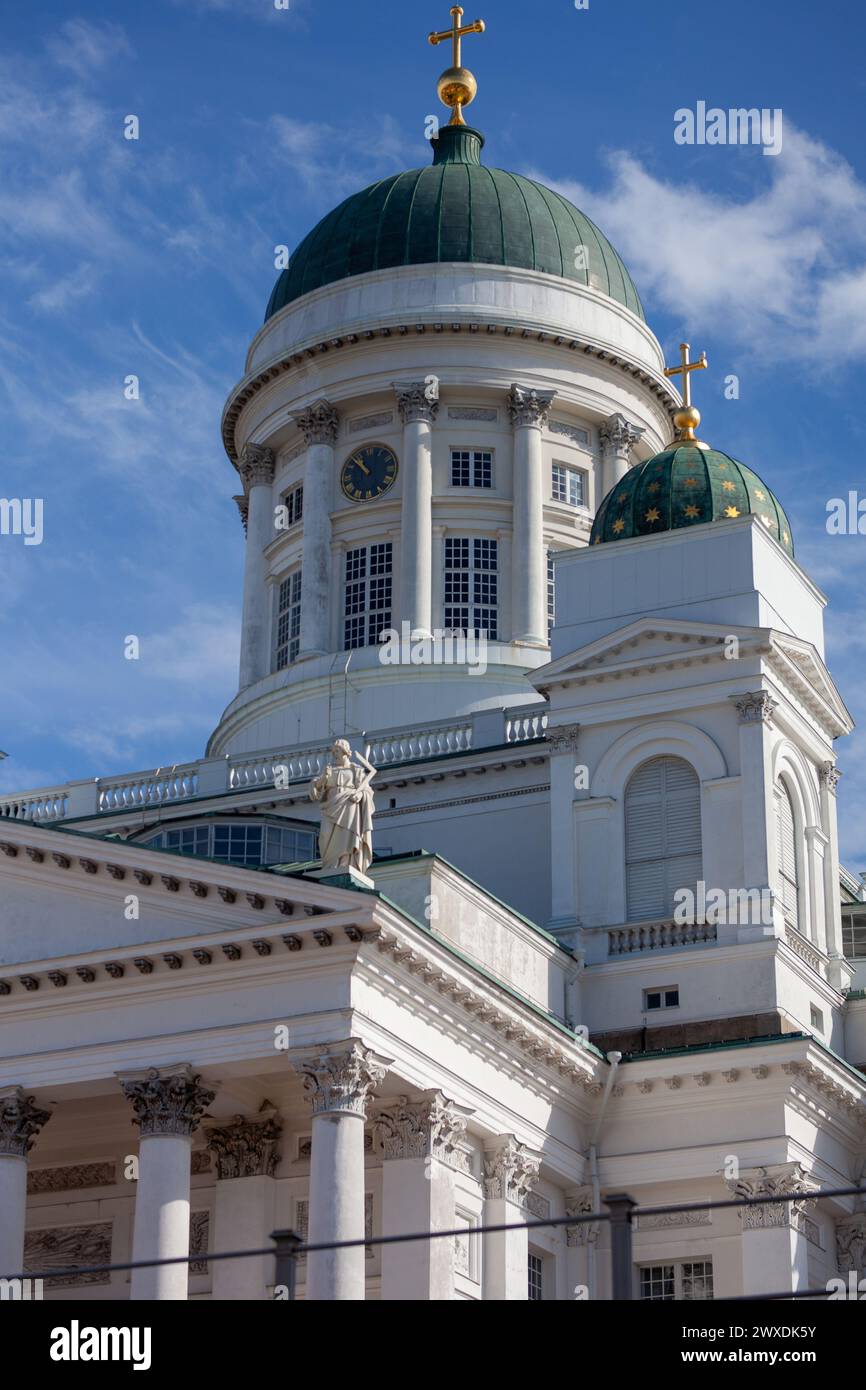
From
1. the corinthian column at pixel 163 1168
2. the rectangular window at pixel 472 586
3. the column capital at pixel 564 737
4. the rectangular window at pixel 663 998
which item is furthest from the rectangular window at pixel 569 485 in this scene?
the corinthian column at pixel 163 1168

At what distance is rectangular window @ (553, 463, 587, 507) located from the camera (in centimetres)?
5638

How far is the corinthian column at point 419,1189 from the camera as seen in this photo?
3431 cm

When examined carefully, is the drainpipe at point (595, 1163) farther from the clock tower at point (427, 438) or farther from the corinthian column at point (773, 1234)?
the clock tower at point (427, 438)

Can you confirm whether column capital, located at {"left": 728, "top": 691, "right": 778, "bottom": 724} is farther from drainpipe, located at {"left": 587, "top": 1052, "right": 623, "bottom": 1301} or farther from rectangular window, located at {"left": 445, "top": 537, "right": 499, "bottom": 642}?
rectangular window, located at {"left": 445, "top": 537, "right": 499, "bottom": 642}

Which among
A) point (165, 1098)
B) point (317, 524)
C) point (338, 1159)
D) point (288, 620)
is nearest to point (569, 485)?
point (317, 524)

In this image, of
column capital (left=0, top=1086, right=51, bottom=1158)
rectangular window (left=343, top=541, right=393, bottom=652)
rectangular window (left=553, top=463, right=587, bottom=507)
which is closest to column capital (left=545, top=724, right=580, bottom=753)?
rectangular window (left=343, top=541, right=393, bottom=652)

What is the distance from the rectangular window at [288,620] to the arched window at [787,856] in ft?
52.8

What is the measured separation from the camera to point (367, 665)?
53.4m

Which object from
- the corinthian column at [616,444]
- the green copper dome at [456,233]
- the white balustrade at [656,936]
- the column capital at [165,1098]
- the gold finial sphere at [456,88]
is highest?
the gold finial sphere at [456,88]

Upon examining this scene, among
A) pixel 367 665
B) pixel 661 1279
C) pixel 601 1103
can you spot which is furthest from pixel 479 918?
pixel 367 665

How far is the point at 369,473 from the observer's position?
56406 millimetres

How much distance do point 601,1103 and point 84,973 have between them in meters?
9.23

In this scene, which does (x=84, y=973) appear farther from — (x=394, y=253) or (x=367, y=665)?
(x=394, y=253)

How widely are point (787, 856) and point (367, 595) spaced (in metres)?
15.8
